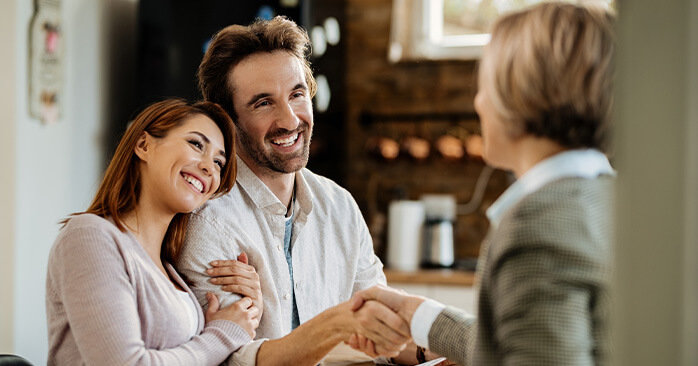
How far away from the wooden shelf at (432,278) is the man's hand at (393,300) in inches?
64.9

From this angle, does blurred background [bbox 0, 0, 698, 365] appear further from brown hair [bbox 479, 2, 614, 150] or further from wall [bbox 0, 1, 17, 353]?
brown hair [bbox 479, 2, 614, 150]

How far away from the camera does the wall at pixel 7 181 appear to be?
2576 millimetres

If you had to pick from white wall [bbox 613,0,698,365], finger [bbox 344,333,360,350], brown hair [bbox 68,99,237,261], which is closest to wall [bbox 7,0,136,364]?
brown hair [bbox 68,99,237,261]

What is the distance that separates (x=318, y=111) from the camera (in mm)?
3363

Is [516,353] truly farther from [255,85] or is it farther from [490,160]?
[255,85]

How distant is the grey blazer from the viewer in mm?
853

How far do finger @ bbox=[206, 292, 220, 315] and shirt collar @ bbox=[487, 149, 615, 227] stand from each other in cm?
76

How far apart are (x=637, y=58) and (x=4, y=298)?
8.27ft

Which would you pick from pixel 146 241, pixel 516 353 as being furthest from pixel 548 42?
pixel 146 241

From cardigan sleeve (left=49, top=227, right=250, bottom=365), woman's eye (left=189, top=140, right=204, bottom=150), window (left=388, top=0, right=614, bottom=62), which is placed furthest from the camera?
window (left=388, top=0, right=614, bottom=62)

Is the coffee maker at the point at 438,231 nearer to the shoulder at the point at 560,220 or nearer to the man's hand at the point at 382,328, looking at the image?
the man's hand at the point at 382,328

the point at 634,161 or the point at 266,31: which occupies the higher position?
the point at 266,31

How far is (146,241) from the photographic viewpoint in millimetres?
1520

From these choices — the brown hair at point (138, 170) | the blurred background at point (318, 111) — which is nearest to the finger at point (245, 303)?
the brown hair at point (138, 170)
